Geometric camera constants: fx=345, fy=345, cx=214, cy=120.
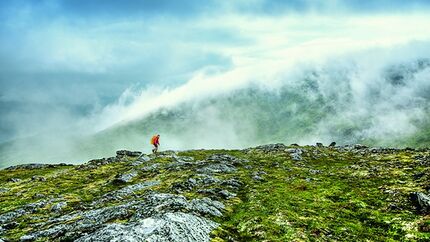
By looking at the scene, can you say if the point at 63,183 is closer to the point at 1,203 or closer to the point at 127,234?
the point at 1,203

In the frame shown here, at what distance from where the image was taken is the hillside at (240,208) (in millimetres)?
29484

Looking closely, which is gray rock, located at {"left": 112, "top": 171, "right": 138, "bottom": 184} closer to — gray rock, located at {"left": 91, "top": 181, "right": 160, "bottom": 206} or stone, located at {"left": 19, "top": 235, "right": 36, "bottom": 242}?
gray rock, located at {"left": 91, "top": 181, "right": 160, "bottom": 206}

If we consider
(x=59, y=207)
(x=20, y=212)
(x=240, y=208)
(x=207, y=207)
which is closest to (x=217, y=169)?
(x=240, y=208)

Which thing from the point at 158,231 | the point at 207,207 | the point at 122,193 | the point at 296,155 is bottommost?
the point at 158,231

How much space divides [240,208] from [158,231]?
15164mm

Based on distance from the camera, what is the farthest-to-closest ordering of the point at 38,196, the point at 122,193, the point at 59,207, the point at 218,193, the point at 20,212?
1. the point at 38,196
2. the point at 122,193
3. the point at 59,207
4. the point at 20,212
5. the point at 218,193

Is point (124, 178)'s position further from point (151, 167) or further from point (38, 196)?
point (38, 196)

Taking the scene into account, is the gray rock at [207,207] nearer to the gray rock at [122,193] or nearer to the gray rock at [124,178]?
the gray rock at [122,193]

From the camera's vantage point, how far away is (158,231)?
25984mm

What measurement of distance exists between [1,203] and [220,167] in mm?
39493

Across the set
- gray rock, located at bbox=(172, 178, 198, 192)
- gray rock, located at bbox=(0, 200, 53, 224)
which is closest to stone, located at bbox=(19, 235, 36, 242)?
gray rock, located at bbox=(0, 200, 53, 224)

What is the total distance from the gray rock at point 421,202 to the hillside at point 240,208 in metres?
0.11

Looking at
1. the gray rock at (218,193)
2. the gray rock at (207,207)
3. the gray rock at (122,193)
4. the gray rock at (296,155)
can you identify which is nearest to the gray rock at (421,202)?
the gray rock at (207,207)

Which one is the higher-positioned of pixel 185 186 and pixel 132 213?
pixel 185 186
